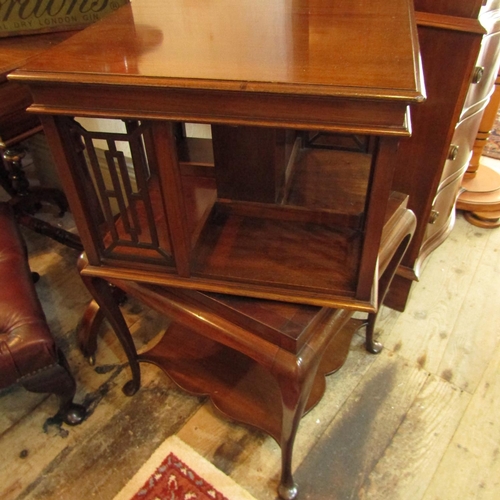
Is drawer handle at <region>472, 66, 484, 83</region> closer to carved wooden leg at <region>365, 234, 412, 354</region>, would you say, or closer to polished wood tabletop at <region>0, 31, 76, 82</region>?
carved wooden leg at <region>365, 234, 412, 354</region>

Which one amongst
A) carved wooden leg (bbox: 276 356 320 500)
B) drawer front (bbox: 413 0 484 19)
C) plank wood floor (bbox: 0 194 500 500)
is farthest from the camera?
plank wood floor (bbox: 0 194 500 500)

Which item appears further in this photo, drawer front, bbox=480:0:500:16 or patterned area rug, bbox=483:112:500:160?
patterned area rug, bbox=483:112:500:160

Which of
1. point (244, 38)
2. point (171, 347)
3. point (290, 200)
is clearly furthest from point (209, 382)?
point (244, 38)

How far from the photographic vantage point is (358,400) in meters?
1.11

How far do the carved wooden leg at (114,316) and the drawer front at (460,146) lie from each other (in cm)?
84

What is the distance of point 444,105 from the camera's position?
0.94 meters

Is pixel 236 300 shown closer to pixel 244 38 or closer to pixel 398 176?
pixel 244 38

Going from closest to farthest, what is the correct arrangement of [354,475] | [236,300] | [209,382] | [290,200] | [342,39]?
[342,39]
[236,300]
[290,200]
[354,475]
[209,382]

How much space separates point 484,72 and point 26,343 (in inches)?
45.6

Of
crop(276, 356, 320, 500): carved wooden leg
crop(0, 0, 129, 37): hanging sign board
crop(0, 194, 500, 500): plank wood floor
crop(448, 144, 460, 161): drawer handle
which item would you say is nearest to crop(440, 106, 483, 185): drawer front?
crop(448, 144, 460, 161): drawer handle

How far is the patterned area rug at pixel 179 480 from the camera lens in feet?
3.07

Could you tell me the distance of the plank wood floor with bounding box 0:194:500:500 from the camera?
0.96 meters

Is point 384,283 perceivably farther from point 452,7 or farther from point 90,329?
point 90,329

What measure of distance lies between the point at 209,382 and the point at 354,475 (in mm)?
390
